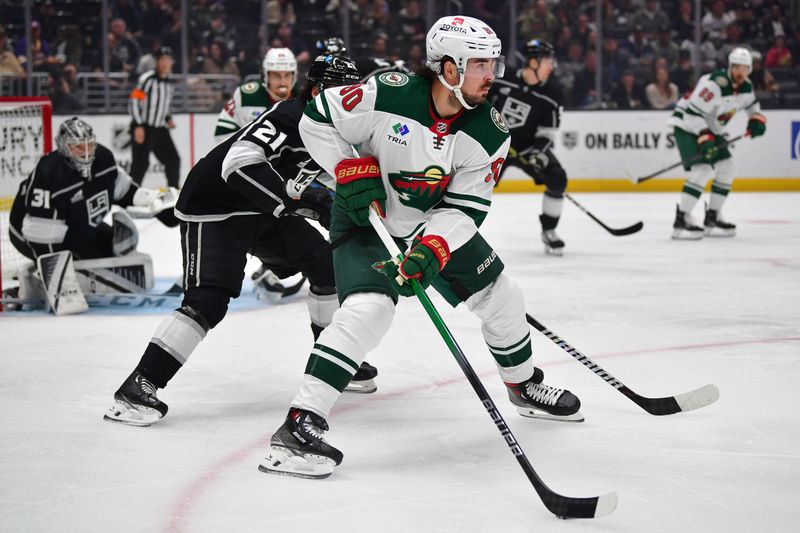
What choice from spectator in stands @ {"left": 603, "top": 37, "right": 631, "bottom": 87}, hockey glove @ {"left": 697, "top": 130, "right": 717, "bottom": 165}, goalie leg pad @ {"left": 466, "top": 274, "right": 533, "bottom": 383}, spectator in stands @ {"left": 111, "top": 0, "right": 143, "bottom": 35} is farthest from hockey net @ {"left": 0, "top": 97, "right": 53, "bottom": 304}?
spectator in stands @ {"left": 603, "top": 37, "right": 631, "bottom": 87}

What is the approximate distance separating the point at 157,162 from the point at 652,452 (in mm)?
7426

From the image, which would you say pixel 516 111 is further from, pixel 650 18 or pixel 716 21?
pixel 716 21

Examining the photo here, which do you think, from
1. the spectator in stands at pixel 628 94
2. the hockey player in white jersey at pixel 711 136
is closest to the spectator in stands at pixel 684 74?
the spectator in stands at pixel 628 94

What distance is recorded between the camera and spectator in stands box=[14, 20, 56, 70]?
1007cm

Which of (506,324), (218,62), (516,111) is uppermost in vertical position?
(218,62)

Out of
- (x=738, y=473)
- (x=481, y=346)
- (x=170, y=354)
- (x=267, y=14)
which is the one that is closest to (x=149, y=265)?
(x=481, y=346)

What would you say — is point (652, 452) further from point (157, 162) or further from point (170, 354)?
point (157, 162)

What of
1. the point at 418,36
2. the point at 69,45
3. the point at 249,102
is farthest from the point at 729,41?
the point at 249,102

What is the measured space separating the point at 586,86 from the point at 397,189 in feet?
25.7

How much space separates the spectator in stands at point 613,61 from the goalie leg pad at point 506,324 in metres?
7.67

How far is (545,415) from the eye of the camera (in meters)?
2.91

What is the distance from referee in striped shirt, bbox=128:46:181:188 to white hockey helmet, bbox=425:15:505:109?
621 cm

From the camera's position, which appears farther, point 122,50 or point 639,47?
point 639,47

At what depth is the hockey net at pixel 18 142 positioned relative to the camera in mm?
4707
